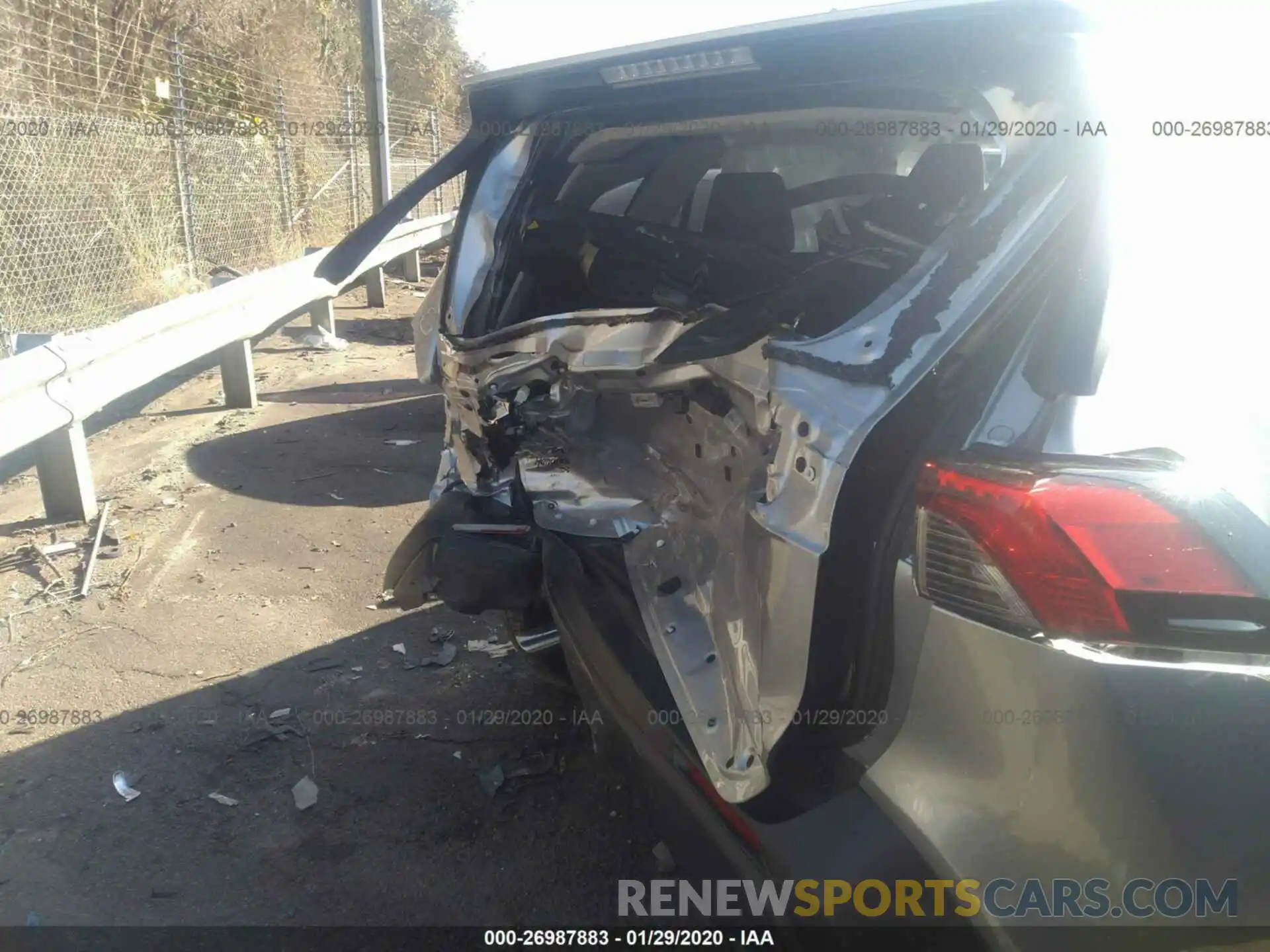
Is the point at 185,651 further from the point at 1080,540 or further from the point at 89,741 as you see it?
the point at 1080,540

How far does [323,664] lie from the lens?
3600mm

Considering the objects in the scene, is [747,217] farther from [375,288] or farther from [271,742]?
[375,288]

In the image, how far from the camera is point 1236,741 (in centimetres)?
121

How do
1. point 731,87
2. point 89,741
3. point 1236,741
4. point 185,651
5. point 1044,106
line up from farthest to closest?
point 185,651 < point 89,741 < point 731,87 < point 1044,106 < point 1236,741

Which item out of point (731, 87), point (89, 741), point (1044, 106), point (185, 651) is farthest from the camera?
point (185, 651)

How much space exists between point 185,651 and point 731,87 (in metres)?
2.93

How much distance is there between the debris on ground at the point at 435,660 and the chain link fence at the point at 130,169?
15.3 ft

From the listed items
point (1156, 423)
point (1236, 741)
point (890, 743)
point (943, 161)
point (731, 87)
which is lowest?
point (890, 743)

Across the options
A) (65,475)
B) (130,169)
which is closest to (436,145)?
(130,169)

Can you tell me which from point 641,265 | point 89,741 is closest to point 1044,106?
point 641,265

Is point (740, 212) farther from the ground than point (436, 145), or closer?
closer

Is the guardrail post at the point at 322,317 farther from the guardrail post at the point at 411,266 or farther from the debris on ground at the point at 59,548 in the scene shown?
the debris on ground at the point at 59,548

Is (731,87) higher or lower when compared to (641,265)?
higher

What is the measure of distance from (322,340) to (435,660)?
5.88m
